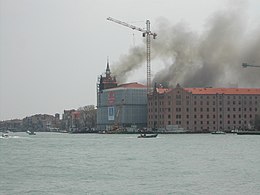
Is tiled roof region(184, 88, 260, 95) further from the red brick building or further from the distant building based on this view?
the distant building

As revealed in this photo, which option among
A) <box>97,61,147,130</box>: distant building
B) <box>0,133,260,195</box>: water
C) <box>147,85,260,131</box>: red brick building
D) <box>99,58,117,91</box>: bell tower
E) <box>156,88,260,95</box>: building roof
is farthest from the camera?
<box>99,58,117,91</box>: bell tower

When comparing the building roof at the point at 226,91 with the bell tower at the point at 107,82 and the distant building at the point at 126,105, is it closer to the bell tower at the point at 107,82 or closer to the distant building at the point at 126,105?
the distant building at the point at 126,105

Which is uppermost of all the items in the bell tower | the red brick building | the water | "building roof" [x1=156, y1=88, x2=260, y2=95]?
the bell tower

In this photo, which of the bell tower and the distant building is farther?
the bell tower

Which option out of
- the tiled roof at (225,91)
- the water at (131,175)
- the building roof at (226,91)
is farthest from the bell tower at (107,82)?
the water at (131,175)

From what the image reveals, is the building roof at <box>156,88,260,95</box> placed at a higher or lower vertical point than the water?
higher

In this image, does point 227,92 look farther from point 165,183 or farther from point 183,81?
point 165,183

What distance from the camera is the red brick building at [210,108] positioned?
104m

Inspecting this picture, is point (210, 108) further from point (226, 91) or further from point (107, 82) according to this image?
point (107, 82)

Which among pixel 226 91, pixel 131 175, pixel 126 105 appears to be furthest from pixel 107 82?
pixel 131 175

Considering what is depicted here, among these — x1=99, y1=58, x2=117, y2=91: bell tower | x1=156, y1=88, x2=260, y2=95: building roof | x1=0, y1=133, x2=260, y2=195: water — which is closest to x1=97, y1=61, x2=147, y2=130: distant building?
x1=99, y1=58, x2=117, y2=91: bell tower

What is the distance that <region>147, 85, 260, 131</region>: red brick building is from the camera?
340 feet

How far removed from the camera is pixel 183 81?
Answer: 120000 mm

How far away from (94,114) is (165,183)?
405ft
